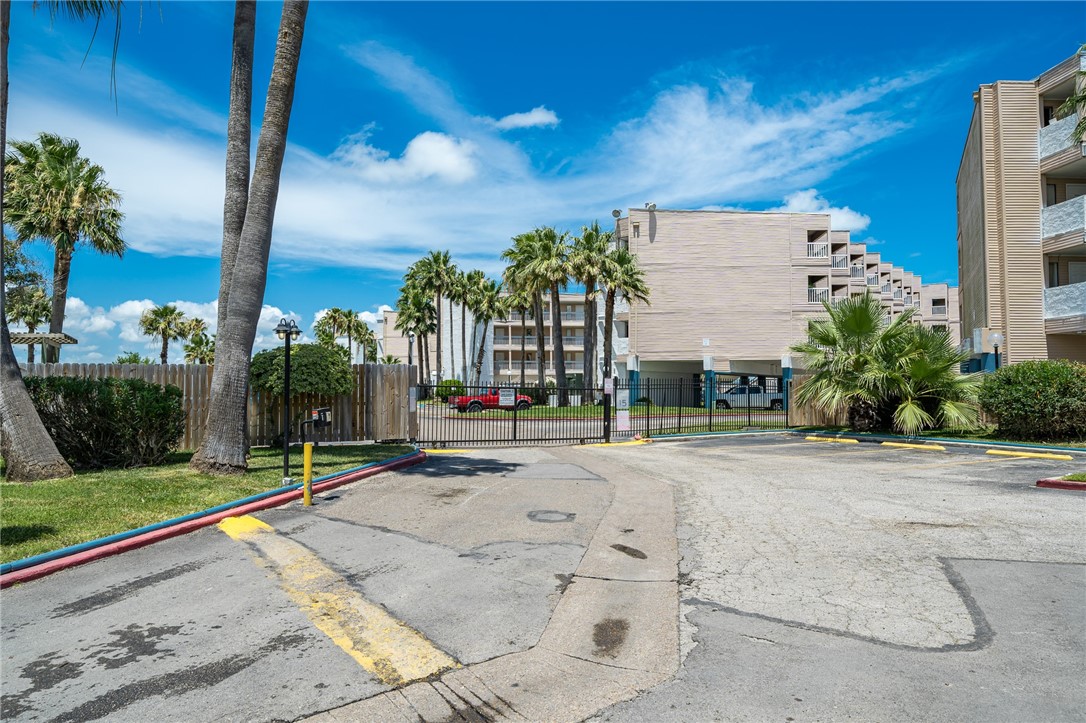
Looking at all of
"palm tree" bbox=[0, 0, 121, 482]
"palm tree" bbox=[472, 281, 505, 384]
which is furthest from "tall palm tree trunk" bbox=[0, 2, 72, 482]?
"palm tree" bbox=[472, 281, 505, 384]

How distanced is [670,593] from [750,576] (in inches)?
38.4

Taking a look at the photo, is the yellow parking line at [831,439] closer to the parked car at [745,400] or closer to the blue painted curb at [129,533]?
the parked car at [745,400]

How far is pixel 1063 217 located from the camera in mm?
24297

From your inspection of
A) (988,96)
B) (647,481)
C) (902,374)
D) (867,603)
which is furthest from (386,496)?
(988,96)

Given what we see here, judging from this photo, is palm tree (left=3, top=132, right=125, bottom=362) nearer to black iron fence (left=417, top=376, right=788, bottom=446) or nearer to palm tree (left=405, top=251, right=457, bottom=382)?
black iron fence (left=417, top=376, right=788, bottom=446)

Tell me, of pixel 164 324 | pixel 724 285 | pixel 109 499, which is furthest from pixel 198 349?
pixel 109 499

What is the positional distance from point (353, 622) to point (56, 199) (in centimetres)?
2408

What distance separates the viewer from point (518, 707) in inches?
145

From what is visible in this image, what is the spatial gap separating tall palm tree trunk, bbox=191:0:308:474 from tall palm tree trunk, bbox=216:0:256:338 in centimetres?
68

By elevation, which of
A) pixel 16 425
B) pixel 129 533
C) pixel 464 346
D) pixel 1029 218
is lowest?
pixel 129 533

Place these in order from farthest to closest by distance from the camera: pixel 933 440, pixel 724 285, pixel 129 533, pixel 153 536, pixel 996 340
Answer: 1. pixel 724 285
2. pixel 996 340
3. pixel 933 440
4. pixel 153 536
5. pixel 129 533

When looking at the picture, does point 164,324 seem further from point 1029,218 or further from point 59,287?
point 1029,218

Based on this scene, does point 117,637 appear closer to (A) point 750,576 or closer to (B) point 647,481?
(A) point 750,576

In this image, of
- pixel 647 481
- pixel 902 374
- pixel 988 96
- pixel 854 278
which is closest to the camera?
pixel 647 481
